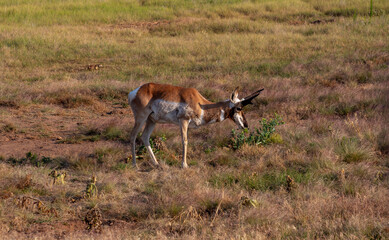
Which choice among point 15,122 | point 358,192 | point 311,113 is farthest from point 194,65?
point 358,192

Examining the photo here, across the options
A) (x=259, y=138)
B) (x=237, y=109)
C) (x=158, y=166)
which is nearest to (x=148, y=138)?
(x=158, y=166)

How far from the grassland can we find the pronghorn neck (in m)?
0.79

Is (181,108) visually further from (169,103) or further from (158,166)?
(158,166)

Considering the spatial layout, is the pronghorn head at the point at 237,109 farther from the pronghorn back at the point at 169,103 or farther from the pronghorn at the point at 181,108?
the pronghorn back at the point at 169,103

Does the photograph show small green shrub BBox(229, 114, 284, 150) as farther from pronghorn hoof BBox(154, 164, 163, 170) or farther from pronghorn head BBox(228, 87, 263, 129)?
pronghorn hoof BBox(154, 164, 163, 170)

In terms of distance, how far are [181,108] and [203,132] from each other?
7.83ft

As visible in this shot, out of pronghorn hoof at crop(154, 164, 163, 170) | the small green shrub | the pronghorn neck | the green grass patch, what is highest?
the pronghorn neck

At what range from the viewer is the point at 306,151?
9.09 m

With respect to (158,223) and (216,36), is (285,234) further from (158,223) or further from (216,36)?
(216,36)

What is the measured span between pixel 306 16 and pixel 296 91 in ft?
50.6

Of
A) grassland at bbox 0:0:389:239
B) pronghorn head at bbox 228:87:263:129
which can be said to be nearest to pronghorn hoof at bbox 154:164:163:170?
grassland at bbox 0:0:389:239

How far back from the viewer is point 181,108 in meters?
8.52

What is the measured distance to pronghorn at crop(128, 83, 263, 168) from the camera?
8547 mm

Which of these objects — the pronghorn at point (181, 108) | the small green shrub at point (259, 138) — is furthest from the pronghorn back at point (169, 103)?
the small green shrub at point (259, 138)
